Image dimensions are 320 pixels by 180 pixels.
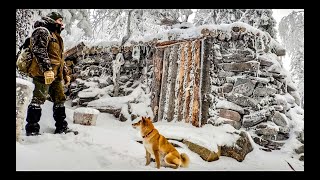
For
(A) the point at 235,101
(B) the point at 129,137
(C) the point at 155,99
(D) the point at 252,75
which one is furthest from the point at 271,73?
(B) the point at 129,137

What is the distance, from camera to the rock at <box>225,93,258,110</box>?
15.5ft

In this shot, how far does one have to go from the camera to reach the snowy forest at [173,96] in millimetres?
3510

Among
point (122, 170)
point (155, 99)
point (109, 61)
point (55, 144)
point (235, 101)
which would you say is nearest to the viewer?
point (122, 170)

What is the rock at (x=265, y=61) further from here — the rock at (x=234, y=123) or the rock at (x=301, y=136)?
the rock at (x=301, y=136)

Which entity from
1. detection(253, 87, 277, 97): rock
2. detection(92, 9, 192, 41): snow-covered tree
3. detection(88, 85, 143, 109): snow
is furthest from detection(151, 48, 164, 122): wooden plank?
detection(253, 87, 277, 97): rock

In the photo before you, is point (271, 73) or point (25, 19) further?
point (271, 73)

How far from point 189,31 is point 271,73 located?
147 centimetres

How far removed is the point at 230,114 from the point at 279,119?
0.72 m

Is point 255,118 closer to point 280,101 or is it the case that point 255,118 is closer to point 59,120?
point 280,101

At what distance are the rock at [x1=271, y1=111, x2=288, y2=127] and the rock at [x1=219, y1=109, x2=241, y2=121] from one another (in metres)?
0.52

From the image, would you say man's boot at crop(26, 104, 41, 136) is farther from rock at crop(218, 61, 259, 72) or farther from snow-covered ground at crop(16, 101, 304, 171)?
rock at crop(218, 61, 259, 72)

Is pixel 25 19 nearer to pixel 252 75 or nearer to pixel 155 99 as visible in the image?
pixel 155 99

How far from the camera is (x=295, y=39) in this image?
19.9 ft
